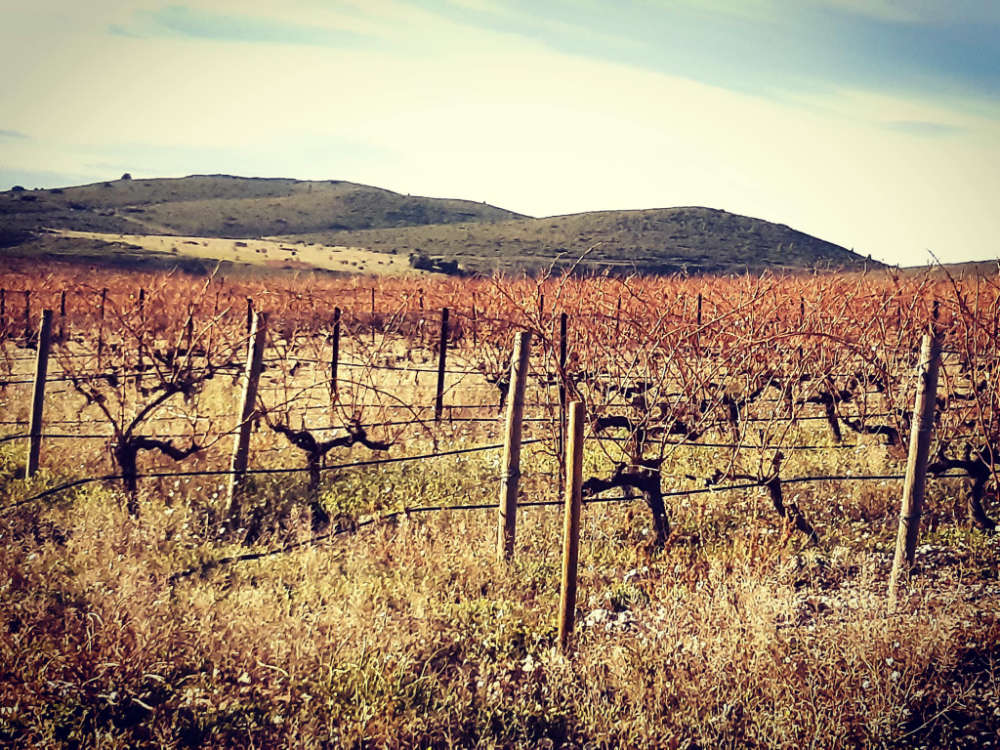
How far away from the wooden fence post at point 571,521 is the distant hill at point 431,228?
56742mm

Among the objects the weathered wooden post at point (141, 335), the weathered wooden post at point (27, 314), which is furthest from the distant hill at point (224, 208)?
the weathered wooden post at point (141, 335)

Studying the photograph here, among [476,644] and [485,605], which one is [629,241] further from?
[476,644]

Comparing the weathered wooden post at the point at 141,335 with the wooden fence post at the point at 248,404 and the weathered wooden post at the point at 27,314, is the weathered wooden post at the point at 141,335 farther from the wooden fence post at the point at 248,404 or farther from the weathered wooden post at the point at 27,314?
the weathered wooden post at the point at 27,314

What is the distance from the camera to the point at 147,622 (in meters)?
3.90

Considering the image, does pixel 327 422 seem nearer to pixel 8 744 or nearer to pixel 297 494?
pixel 297 494

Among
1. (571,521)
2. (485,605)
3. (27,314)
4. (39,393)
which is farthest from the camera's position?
(27,314)

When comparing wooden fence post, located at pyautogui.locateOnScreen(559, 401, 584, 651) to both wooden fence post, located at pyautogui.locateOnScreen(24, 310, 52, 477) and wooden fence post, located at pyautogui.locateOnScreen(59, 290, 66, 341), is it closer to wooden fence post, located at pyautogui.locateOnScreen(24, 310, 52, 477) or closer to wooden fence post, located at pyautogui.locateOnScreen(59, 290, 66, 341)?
wooden fence post, located at pyautogui.locateOnScreen(24, 310, 52, 477)

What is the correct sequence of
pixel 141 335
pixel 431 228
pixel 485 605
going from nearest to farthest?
pixel 485 605 < pixel 141 335 < pixel 431 228

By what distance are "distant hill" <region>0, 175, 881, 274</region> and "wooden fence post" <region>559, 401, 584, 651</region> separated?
186 feet

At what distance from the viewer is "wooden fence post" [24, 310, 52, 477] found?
284 inches

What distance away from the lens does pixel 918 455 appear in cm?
450

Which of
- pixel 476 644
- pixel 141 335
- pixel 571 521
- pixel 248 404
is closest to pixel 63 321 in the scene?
pixel 141 335

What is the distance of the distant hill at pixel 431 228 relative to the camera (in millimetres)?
73188

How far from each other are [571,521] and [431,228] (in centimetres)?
9632
